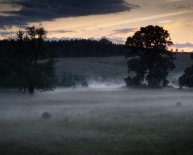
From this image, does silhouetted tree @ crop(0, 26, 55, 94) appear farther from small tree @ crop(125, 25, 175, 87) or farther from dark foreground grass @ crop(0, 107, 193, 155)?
dark foreground grass @ crop(0, 107, 193, 155)

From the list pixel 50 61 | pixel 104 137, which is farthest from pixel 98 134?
pixel 50 61

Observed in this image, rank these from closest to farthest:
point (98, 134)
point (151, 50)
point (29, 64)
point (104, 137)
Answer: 1. point (104, 137)
2. point (98, 134)
3. point (29, 64)
4. point (151, 50)

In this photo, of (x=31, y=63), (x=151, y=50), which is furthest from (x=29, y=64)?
(x=151, y=50)

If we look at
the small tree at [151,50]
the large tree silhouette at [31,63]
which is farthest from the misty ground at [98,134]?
the small tree at [151,50]

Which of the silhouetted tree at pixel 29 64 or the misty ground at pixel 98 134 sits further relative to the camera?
the silhouetted tree at pixel 29 64

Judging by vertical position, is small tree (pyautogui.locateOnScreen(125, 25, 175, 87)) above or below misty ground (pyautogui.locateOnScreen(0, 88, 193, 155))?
above

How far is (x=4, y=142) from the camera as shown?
21.0m

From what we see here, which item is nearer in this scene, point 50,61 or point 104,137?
point 104,137

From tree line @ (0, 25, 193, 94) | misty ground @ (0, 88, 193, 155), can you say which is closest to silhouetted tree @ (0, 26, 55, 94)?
tree line @ (0, 25, 193, 94)

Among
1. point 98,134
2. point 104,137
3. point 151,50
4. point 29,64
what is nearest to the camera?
point 104,137

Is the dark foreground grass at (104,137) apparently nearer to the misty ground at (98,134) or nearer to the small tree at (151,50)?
the misty ground at (98,134)

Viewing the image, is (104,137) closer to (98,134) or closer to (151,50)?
(98,134)

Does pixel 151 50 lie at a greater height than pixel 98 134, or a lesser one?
greater

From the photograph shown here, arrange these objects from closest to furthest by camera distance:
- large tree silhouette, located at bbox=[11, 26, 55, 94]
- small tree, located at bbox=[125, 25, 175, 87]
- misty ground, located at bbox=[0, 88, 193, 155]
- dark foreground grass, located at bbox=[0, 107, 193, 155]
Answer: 1. dark foreground grass, located at bbox=[0, 107, 193, 155]
2. misty ground, located at bbox=[0, 88, 193, 155]
3. large tree silhouette, located at bbox=[11, 26, 55, 94]
4. small tree, located at bbox=[125, 25, 175, 87]
